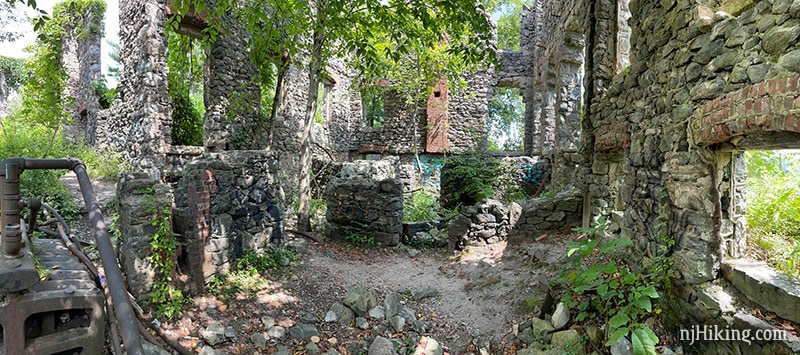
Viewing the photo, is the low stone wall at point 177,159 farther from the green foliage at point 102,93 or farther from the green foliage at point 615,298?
the green foliage at point 615,298

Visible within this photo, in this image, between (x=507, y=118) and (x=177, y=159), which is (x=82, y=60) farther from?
(x=507, y=118)

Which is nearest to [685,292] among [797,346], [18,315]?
[797,346]

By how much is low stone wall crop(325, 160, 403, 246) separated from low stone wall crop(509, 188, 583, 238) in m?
2.43

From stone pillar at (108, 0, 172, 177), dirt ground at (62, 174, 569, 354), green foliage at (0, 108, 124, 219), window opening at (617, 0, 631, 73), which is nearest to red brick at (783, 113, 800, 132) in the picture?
dirt ground at (62, 174, 569, 354)

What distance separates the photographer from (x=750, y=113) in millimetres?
2117

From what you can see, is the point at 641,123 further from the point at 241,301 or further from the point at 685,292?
the point at 241,301

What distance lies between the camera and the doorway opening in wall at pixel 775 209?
8.57 feet

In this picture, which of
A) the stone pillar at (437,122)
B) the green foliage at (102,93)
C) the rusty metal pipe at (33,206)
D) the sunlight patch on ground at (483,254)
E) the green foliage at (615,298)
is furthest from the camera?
the stone pillar at (437,122)

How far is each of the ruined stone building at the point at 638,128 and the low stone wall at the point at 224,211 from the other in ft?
0.07

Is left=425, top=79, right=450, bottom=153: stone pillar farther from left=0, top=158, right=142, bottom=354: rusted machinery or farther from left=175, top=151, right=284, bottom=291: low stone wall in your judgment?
left=0, top=158, right=142, bottom=354: rusted machinery

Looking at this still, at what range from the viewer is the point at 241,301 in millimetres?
4023

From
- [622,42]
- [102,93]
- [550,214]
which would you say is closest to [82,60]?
[102,93]

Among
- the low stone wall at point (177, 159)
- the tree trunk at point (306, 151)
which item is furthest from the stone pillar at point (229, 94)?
the tree trunk at point (306, 151)

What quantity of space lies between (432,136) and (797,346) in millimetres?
11375
